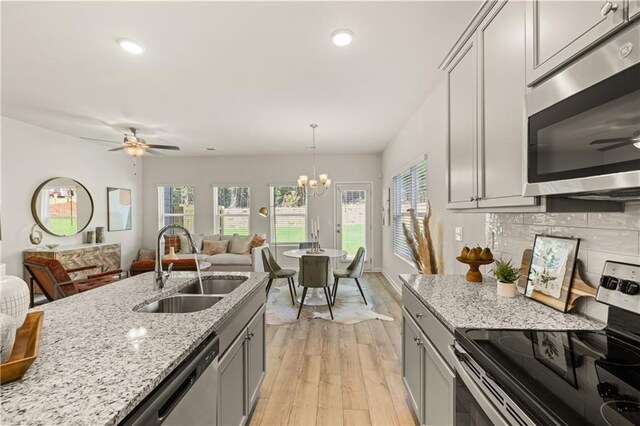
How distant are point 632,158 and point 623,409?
63 cm

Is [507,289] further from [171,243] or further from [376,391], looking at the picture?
[171,243]

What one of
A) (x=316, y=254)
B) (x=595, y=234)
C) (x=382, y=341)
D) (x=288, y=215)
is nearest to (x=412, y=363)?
(x=595, y=234)

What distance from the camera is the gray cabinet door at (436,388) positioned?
125cm

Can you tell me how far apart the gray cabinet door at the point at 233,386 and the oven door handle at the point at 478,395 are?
39.8 inches

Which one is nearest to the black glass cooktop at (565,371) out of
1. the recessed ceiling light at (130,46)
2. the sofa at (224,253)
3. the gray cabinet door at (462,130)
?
the gray cabinet door at (462,130)

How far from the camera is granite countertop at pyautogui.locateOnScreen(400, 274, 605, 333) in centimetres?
121

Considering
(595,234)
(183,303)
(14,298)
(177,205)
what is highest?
(177,205)

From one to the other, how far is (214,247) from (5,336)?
18.3ft

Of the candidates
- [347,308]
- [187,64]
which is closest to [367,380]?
[347,308]

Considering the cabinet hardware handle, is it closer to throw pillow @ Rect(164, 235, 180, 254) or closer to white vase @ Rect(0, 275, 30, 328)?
white vase @ Rect(0, 275, 30, 328)

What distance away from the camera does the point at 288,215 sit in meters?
6.94

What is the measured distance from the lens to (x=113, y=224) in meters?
6.14

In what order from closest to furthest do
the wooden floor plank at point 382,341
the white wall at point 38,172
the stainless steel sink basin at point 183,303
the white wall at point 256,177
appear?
the stainless steel sink basin at point 183,303 → the wooden floor plank at point 382,341 → the white wall at point 38,172 → the white wall at point 256,177

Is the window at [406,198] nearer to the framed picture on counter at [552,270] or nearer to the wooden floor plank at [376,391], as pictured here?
the wooden floor plank at [376,391]
